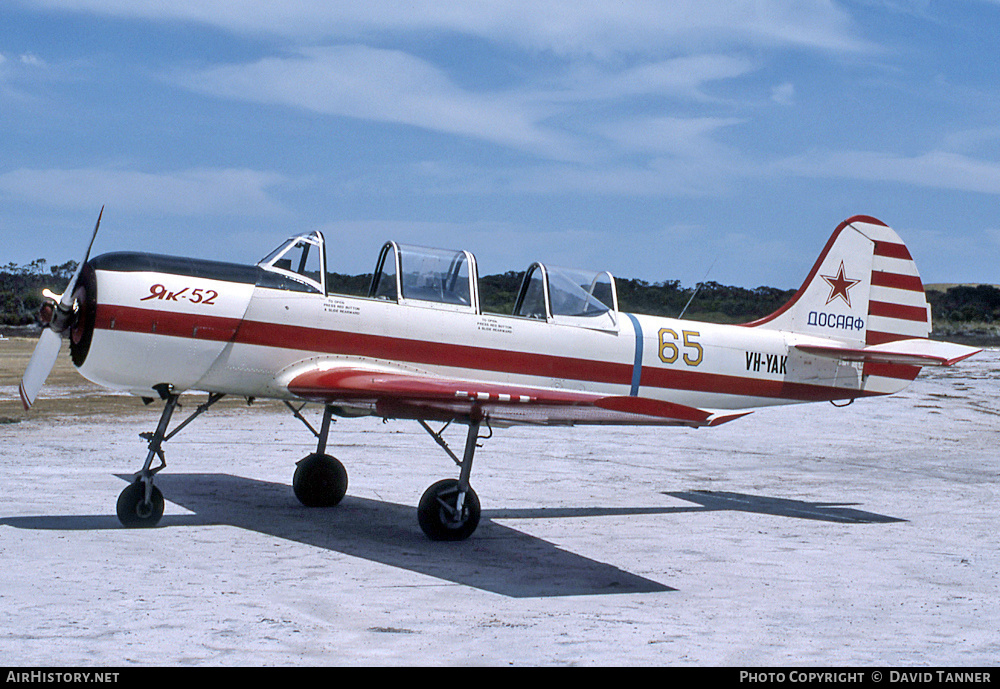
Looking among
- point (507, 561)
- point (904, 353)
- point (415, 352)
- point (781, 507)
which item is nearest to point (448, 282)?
point (415, 352)

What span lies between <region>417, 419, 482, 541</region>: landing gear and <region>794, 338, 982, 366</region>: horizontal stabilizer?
17.1 feet

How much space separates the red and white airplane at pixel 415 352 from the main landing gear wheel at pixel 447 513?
1 centimetres

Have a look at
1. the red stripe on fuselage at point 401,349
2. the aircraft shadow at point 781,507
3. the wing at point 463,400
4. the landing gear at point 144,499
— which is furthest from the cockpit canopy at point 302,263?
the aircraft shadow at point 781,507

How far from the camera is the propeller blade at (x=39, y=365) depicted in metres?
9.09

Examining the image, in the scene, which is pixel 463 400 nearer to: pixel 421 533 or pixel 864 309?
pixel 421 533

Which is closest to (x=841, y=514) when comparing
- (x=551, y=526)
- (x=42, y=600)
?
(x=551, y=526)

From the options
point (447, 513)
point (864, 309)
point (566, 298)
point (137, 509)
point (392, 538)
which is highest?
point (864, 309)

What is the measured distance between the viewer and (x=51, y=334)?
9.09 m

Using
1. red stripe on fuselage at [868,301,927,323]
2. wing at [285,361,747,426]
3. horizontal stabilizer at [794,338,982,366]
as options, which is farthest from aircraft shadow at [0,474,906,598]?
red stripe on fuselage at [868,301,927,323]

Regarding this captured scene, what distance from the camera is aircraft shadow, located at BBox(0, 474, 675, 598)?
7301mm

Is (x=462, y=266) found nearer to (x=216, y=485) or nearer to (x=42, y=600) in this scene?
(x=216, y=485)

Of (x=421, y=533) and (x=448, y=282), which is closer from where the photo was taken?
(x=421, y=533)

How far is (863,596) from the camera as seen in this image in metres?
6.98

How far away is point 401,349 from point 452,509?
173 cm
